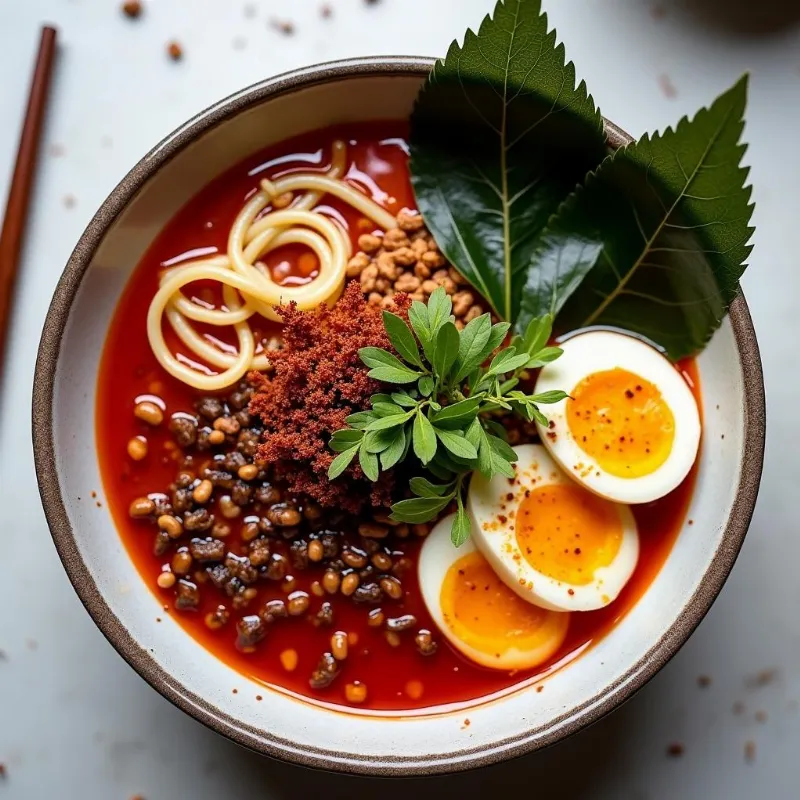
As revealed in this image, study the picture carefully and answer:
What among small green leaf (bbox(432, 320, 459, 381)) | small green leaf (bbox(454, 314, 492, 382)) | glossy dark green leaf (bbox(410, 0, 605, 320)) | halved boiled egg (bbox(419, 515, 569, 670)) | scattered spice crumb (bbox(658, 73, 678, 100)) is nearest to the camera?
small green leaf (bbox(432, 320, 459, 381))

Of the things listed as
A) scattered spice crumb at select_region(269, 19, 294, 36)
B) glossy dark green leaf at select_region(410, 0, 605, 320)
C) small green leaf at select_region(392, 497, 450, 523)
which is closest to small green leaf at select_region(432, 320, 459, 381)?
small green leaf at select_region(392, 497, 450, 523)

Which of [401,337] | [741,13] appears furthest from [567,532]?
[741,13]

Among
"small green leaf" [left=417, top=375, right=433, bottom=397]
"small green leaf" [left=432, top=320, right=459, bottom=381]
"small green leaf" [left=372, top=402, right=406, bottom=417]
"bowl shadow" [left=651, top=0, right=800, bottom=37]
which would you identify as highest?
"bowl shadow" [left=651, top=0, right=800, bottom=37]

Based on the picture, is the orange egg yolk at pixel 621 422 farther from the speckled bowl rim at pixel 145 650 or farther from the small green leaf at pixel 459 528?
the small green leaf at pixel 459 528

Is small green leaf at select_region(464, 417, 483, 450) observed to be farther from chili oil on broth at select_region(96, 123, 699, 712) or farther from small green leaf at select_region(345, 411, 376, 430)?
chili oil on broth at select_region(96, 123, 699, 712)
